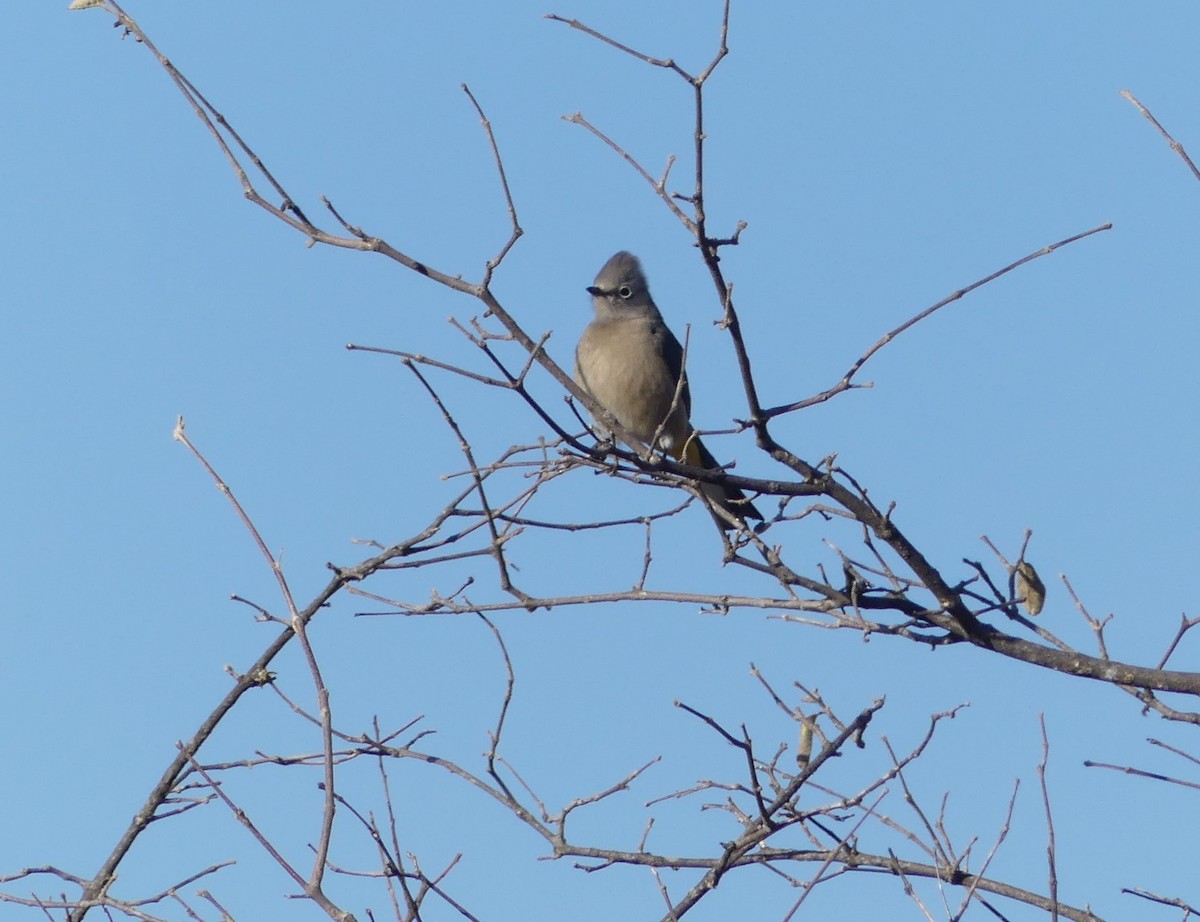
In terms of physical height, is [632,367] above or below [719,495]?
above

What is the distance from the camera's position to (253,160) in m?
3.47

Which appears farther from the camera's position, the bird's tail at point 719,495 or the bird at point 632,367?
the bird at point 632,367

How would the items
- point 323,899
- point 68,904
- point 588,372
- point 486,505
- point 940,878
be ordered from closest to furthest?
1. point 323,899
2. point 68,904
3. point 486,505
4. point 940,878
5. point 588,372

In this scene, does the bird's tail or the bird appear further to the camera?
the bird

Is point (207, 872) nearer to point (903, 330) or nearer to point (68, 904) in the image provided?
point (68, 904)

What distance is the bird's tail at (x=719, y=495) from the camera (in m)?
4.23

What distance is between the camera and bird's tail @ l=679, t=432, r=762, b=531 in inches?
167

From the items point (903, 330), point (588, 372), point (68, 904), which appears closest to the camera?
point (68, 904)

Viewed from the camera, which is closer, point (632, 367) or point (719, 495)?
point (719, 495)

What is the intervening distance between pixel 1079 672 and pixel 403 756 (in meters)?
1.88

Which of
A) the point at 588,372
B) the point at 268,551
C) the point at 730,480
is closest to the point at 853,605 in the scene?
the point at 730,480

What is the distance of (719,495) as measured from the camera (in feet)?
16.5

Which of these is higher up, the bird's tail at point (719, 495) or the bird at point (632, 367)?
the bird at point (632, 367)

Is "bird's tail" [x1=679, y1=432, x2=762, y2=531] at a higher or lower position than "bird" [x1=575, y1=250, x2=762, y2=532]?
lower
